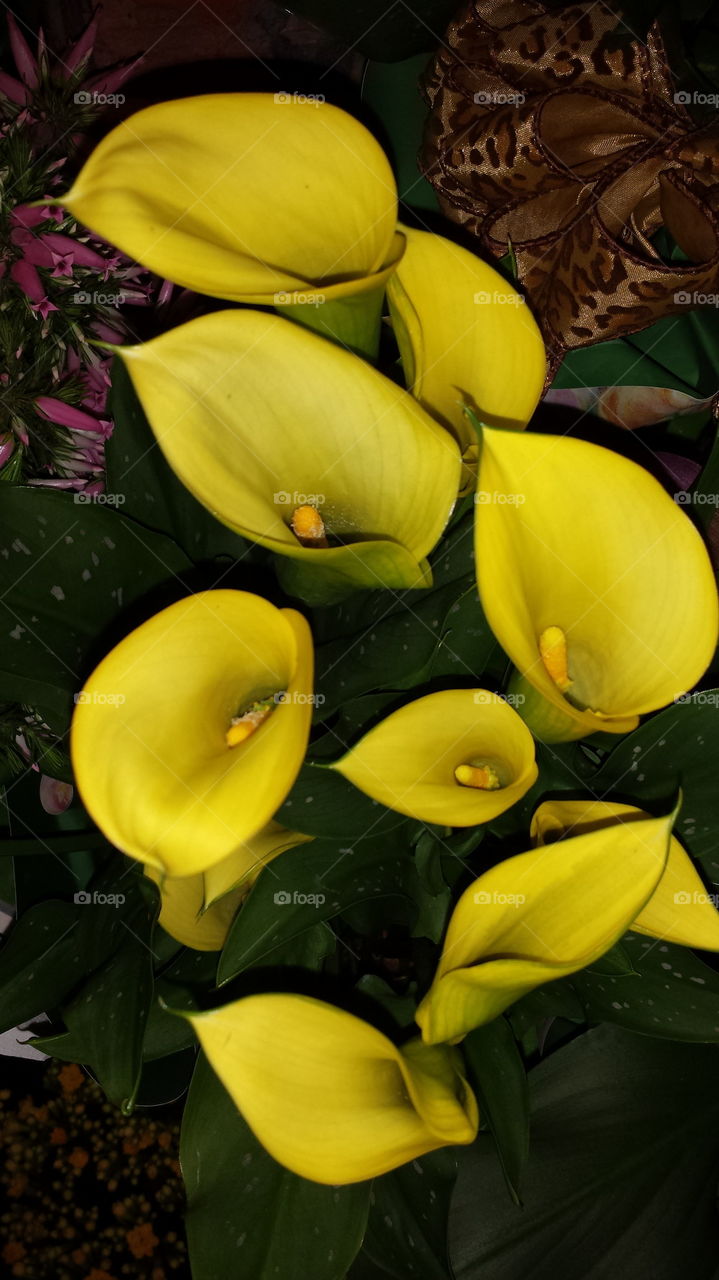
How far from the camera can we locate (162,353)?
319 millimetres

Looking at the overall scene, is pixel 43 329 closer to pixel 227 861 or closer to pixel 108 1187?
pixel 227 861

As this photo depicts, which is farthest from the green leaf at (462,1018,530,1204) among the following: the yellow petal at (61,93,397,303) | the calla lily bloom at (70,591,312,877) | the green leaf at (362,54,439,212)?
the green leaf at (362,54,439,212)

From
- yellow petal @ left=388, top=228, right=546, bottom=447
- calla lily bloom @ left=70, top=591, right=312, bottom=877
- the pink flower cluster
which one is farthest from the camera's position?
the pink flower cluster

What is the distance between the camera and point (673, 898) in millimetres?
383

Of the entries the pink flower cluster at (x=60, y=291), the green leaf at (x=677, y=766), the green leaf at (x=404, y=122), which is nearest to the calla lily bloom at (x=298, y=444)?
the green leaf at (x=677, y=766)

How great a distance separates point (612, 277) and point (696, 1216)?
55cm

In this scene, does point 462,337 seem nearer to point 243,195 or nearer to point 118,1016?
point 243,195

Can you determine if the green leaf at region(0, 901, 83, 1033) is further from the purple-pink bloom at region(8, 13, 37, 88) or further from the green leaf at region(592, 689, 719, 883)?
the purple-pink bloom at region(8, 13, 37, 88)

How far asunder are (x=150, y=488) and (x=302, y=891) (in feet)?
0.66

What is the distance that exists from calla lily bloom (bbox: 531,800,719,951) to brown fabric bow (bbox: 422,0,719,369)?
0.89ft

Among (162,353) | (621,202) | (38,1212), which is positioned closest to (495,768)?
(162,353)

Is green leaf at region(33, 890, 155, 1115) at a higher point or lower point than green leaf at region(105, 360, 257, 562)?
lower

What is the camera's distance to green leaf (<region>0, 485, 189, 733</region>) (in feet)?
1.45

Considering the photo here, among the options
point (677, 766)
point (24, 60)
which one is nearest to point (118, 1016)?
point (677, 766)
